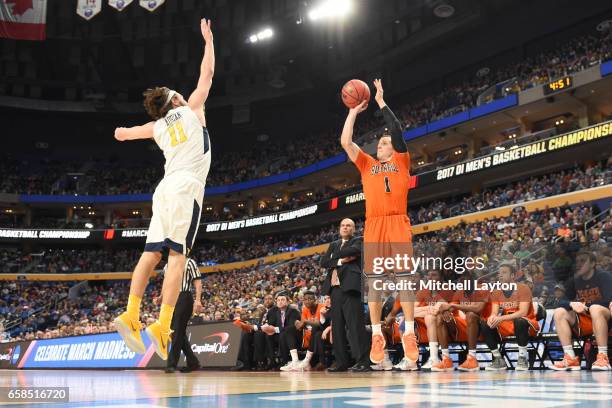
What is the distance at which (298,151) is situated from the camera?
126ft

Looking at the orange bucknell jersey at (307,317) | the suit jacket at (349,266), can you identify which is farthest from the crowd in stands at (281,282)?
the orange bucknell jersey at (307,317)

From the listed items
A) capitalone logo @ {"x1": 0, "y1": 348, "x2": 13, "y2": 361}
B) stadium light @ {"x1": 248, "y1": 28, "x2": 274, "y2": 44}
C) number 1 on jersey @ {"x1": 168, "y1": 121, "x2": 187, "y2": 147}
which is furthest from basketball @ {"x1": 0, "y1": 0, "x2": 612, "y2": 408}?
capitalone logo @ {"x1": 0, "y1": 348, "x2": 13, "y2": 361}

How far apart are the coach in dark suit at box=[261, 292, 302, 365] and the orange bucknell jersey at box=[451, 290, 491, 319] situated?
2716mm

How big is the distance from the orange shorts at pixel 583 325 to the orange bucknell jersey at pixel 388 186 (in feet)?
7.99

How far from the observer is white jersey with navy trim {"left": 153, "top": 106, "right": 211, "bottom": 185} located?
3.98m

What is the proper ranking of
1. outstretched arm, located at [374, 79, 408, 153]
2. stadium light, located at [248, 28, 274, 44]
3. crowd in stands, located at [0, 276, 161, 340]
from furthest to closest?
stadium light, located at [248, 28, 274, 44] < crowd in stands, located at [0, 276, 161, 340] < outstretched arm, located at [374, 79, 408, 153]

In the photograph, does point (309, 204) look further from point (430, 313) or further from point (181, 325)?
point (430, 313)

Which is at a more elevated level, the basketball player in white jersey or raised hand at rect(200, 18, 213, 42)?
raised hand at rect(200, 18, 213, 42)

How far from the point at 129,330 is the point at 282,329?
553 centimetres

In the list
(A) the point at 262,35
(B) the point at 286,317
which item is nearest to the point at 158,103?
(B) the point at 286,317

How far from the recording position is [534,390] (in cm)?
320

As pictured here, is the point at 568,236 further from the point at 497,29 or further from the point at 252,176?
the point at 252,176

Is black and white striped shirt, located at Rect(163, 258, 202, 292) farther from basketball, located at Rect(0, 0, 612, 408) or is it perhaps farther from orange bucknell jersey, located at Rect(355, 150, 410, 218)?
orange bucknell jersey, located at Rect(355, 150, 410, 218)

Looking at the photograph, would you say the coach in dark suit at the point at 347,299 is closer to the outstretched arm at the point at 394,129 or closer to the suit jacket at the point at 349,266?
the suit jacket at the point at 349,266
